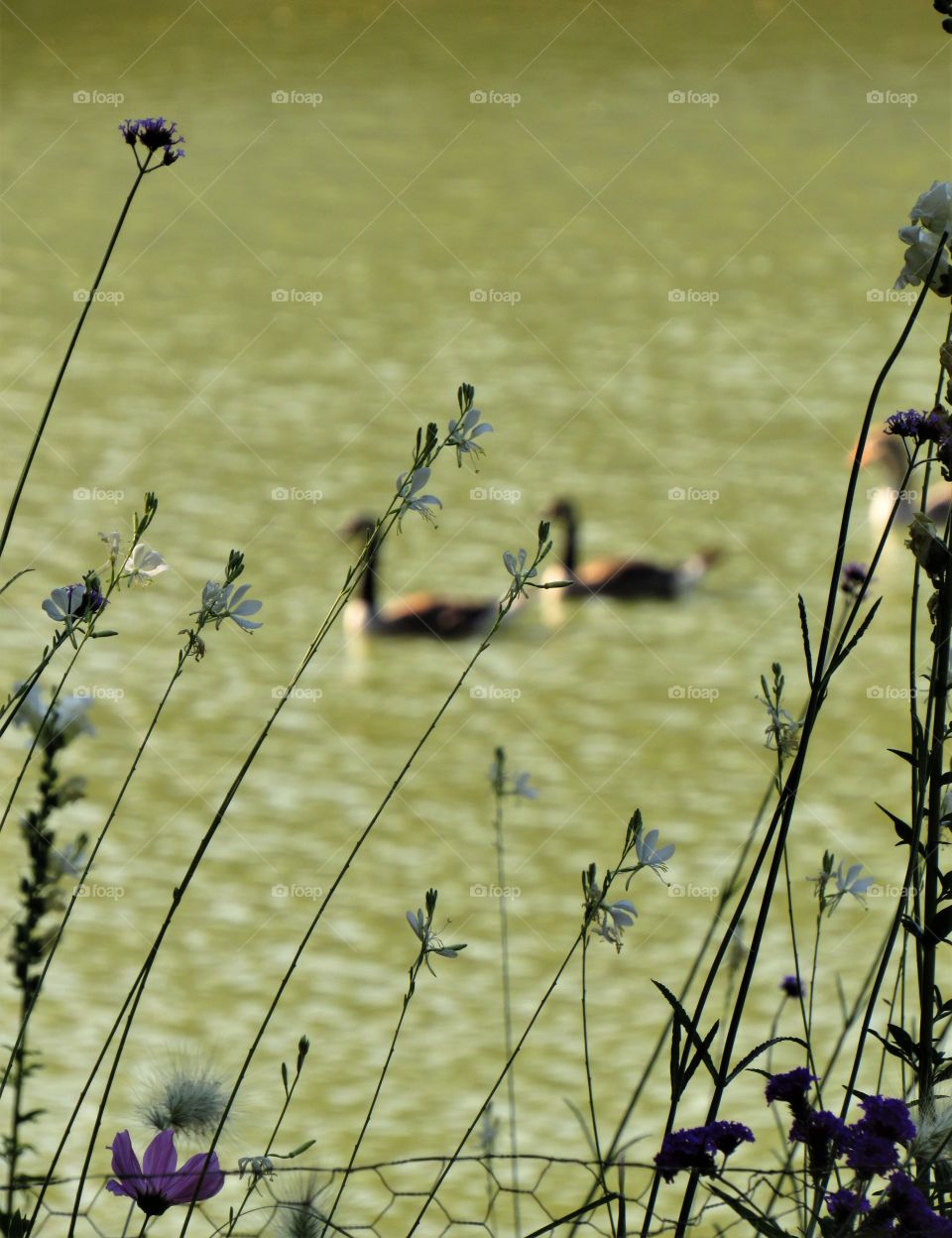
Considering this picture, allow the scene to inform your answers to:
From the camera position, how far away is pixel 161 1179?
1.11 m

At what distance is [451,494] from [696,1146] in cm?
644

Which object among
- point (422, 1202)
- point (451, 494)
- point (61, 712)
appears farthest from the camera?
point (451, 494)

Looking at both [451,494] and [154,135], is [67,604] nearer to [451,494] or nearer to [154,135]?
[154,135]

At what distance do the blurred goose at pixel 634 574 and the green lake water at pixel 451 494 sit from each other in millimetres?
112

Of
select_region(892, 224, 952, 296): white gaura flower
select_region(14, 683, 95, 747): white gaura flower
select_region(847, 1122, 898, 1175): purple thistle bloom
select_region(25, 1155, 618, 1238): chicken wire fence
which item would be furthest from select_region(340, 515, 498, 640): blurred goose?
select_region(847, 1122, 898, 1175): purple thistle bloom

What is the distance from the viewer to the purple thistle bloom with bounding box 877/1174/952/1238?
3.04 feet

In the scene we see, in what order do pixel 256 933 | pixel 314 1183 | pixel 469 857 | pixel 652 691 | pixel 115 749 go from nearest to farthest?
1. pixel 314 1183
2. pixel 256 933
3. pixel 469 857
4. pixel 115 749
5. pixel 652 691

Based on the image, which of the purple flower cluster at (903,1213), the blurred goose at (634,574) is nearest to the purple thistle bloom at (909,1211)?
the purple flower cluster at (903,1213)

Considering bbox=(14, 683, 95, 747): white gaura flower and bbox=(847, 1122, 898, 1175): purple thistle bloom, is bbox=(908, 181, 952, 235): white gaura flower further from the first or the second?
bbox=(14, 683, 95, 747): white gaura flower

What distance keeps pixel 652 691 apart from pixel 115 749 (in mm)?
1791

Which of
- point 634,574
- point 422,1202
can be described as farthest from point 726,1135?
point 634,574

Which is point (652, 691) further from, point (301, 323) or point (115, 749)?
point (301, 323)

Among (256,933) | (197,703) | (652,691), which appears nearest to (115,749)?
(197,703)

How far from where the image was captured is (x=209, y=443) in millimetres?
8047
